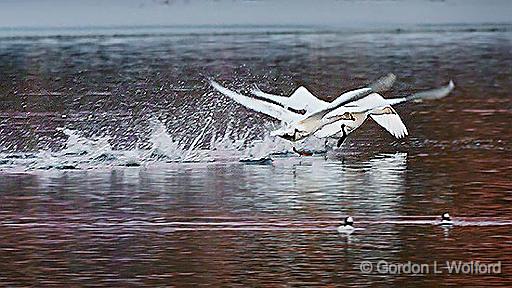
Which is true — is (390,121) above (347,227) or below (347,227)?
above

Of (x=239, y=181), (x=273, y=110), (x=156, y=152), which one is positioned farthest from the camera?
(x=156, y=152)

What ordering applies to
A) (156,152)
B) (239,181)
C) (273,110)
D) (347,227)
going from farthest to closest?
(156,152)
(273,110)
(239,181)
(347,227)

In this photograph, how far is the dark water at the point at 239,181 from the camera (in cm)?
323

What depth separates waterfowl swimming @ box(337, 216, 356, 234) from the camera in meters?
3.50

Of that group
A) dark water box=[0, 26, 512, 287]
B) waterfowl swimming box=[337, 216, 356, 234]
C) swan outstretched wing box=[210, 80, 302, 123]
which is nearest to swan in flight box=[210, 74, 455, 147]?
swan outstretched wing box=[210, 80, 302, 123]

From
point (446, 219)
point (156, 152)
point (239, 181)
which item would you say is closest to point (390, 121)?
point (239, 181)

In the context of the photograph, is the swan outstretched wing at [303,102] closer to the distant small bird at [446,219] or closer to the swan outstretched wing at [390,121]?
the swan outstretched wing at [390,121]

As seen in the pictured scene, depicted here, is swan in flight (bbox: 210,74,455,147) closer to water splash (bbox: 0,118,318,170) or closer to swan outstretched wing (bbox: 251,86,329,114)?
swan outstretched wing (bbox: 251,86,329,114)

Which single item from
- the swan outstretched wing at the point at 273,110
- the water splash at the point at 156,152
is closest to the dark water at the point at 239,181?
the water splash at the point at 156,152

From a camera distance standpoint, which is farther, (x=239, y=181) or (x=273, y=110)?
(x=273, y=110)

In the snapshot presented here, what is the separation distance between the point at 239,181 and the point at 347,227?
2.17ft

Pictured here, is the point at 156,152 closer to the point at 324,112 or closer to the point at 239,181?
the point at 239,181

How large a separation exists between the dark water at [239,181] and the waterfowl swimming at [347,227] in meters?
0.02

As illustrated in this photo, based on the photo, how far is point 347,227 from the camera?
139 inches
